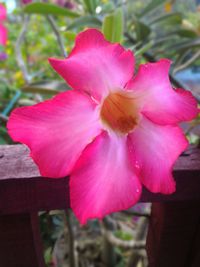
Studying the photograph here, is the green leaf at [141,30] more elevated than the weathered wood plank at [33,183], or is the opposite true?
the green leaf at [141,30]

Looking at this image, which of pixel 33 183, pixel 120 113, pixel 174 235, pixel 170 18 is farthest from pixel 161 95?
pixel 170 18

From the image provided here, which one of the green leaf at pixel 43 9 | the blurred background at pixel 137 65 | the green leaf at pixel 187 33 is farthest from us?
the green leaf at pixel 187 33

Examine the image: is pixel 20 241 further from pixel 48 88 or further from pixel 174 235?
pixel 48 88

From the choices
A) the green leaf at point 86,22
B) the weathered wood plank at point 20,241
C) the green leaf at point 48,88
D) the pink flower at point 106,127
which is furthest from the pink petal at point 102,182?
the green leaf at point 86,22

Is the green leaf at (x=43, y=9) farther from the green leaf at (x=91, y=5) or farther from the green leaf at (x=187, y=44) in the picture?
the green leaf at (x=187, y=44)

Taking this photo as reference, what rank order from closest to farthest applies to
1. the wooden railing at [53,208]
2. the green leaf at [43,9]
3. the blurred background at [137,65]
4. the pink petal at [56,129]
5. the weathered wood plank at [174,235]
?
the pink petal at [56,129], the wooden railing at [53,208], the weathered wood plank at [174,235], the blurred background at [137,65], the green leaf at [43,9]

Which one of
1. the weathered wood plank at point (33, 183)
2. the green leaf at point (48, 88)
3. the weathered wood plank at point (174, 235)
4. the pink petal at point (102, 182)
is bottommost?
the weathered wood plank at point (174, 235)

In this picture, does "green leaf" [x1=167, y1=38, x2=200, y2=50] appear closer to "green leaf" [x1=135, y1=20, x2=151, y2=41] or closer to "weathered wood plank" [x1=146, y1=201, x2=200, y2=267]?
"green leaf" [x1=135, y1=20, x2=151, y2=41]

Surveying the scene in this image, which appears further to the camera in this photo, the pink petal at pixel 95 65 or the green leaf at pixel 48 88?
the green leaf at pixel 48 88
